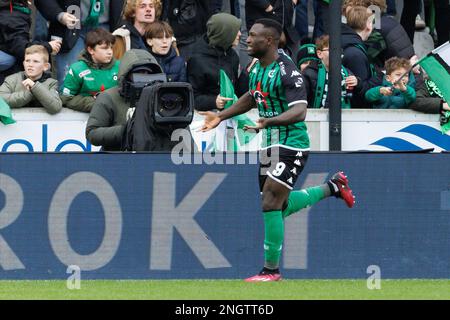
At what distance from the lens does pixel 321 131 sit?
1364cm

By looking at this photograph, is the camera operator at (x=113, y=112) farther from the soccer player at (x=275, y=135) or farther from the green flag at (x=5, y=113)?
the soccer player at (x=275, y=135)

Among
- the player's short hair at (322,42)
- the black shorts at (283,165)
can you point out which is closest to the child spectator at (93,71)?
the player's short hair at (322,42)

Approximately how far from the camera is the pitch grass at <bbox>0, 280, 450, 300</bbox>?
10.4 metres

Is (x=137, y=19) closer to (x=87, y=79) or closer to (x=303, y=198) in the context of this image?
(x=87, y=79)

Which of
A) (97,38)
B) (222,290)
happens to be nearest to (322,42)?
(97,38)

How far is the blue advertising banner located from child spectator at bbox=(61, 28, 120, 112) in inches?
65.0

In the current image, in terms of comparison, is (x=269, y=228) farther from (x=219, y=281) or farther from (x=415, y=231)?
(x=415, y=231)

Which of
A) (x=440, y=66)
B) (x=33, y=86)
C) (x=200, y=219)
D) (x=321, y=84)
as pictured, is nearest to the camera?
(x=200, y=219)

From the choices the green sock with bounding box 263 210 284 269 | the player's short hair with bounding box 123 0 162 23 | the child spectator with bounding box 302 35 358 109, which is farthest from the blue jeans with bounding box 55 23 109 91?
the green sock with bounding box 263 210 284 269

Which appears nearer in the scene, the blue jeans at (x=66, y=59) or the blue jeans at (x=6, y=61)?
the blue jeans at (x=6, y=61)

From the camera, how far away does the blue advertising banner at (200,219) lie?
12.3m

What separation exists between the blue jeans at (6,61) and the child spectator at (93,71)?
2.53 feet

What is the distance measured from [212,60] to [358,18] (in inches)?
73.6

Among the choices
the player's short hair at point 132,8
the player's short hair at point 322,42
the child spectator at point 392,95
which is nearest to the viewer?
the child spectator at point 392,95
